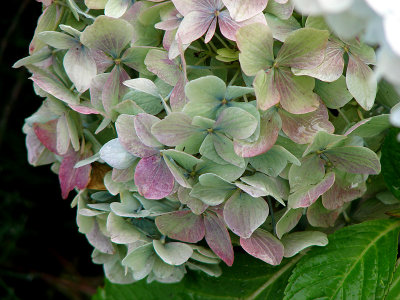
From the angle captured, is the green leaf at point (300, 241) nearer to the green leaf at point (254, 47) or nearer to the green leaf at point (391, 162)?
the green leaf at point (391, 162)

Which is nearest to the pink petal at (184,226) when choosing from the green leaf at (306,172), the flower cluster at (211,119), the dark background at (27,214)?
the flower cluster at (211,119)

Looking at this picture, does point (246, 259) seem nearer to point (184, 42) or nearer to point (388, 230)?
point (388, 230)

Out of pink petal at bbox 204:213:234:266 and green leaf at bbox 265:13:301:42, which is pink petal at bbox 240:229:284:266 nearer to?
pink petal at bbox 204:213:234:266

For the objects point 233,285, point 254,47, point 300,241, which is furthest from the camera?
point 233,285

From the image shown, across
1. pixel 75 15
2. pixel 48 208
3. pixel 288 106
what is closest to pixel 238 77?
pixel 288 106

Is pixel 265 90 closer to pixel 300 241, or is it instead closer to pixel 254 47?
pixel 254 47

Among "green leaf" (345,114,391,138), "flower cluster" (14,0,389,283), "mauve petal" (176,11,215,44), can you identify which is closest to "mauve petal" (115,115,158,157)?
"flower cluster" (14,0,389,283)

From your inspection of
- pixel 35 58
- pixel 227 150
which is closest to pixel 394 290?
pixel 227 150
